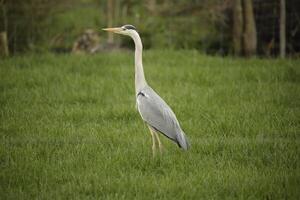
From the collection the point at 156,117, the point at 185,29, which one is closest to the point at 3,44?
the point at 185,29

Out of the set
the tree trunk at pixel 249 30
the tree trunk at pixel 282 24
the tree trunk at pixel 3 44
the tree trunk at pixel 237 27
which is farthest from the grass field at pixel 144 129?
the tree trunk at pixel 237 27

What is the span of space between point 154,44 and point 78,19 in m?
4.73

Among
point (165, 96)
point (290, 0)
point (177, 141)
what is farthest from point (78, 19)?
point (177, 141)

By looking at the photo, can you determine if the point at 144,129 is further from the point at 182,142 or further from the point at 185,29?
the point at 185,29

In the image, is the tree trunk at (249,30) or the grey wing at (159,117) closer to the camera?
the grey wing at (159,117)

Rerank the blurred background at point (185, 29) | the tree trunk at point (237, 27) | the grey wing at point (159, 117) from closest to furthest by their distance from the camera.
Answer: the grey wing at point (159, 117), the tree trunk at point (237, 27), the blurred background at point (185, 29)

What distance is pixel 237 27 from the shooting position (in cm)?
1427

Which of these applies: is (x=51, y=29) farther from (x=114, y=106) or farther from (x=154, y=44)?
(x=114, y=106)

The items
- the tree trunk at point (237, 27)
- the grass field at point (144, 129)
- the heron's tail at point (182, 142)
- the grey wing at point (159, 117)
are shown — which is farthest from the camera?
the tree trunk at point (237, 27)

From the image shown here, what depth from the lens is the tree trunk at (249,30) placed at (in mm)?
13594

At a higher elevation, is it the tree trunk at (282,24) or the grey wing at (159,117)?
the tree trunk at (282,24)

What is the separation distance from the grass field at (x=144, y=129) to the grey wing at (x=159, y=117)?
9.1 inches

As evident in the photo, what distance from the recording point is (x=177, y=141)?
6.81m

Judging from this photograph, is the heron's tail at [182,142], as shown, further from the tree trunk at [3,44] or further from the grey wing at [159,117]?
the tree trunk at [3,44]
